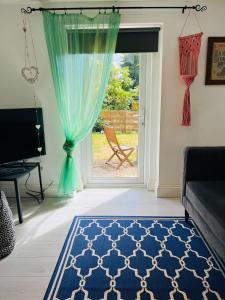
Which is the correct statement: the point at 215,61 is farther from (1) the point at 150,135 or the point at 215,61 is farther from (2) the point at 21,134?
(2) the point at 21,134

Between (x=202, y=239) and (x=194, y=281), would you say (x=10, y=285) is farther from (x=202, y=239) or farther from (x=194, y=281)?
(x=202, y=239)

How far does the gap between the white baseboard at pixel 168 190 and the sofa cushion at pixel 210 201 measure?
76 cm

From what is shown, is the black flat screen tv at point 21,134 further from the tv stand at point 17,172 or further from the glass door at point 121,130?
the glass door at point 121,130

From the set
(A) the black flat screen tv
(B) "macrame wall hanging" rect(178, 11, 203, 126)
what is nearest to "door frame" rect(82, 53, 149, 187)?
(B) "macrame wall hanging" rect(178, 11, 203, 126)

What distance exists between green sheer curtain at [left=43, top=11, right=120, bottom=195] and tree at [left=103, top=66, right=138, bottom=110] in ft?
1.40

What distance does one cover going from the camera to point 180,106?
2840mm

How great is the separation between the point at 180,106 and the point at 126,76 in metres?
0.83

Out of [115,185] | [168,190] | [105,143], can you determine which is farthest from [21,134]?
[168,190]

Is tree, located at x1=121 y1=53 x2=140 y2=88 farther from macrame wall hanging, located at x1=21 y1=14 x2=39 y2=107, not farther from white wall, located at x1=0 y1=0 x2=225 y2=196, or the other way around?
macrame wall hanging, located at x1=21 y1=14 x2=39 y2=107

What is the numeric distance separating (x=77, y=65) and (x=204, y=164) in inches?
69.4

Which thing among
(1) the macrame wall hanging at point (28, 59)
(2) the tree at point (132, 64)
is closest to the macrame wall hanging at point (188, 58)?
(2) the tree at point (132, 64)

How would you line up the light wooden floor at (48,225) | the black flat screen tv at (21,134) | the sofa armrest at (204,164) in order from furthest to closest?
the black flat screen tv at (21,134) < the sofa armrest at (204,164) < the light wooden floor at (48,225)

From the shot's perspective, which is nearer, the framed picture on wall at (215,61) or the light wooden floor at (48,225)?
the light wooden floor at (48,225)

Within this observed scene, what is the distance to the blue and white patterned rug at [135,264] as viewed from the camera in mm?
1604
